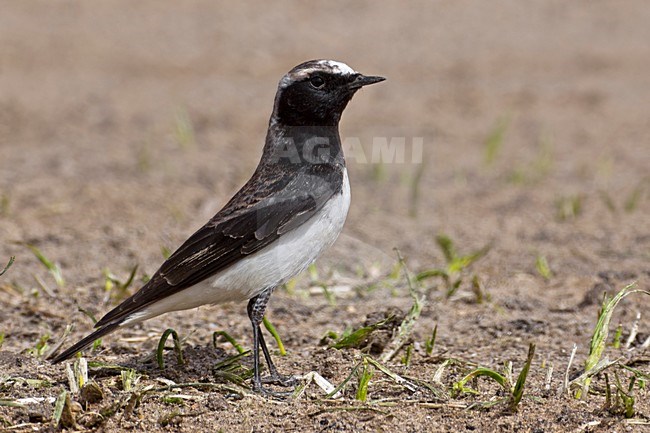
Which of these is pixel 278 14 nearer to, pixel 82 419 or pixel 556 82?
pixel 556 82

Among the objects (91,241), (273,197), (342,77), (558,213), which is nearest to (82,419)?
(273,197)

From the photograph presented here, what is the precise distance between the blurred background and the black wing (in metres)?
1.18

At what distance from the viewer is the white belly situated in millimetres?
5305

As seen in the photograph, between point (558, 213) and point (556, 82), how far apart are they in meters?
5.64

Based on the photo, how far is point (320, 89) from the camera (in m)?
5.75

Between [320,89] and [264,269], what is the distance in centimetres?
111

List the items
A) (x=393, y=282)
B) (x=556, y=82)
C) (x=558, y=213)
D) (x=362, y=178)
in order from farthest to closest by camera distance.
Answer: (x=556, y=82), (x=362, y=178), (x=558, y=213), (x=393, y=282)

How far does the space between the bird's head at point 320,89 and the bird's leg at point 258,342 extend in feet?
3.54

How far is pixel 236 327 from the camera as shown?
6391mm

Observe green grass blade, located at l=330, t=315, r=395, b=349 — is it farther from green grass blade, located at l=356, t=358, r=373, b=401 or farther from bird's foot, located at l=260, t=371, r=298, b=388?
green grass blade, located at l=356, t=358, r=373, b=401

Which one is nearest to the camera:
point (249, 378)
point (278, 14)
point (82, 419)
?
point (82, 419)

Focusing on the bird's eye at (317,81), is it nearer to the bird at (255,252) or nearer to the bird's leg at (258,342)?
the bird at (255,252)

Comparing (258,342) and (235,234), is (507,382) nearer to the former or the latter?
(258,342)

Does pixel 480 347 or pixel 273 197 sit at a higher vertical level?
pixel 273 197
